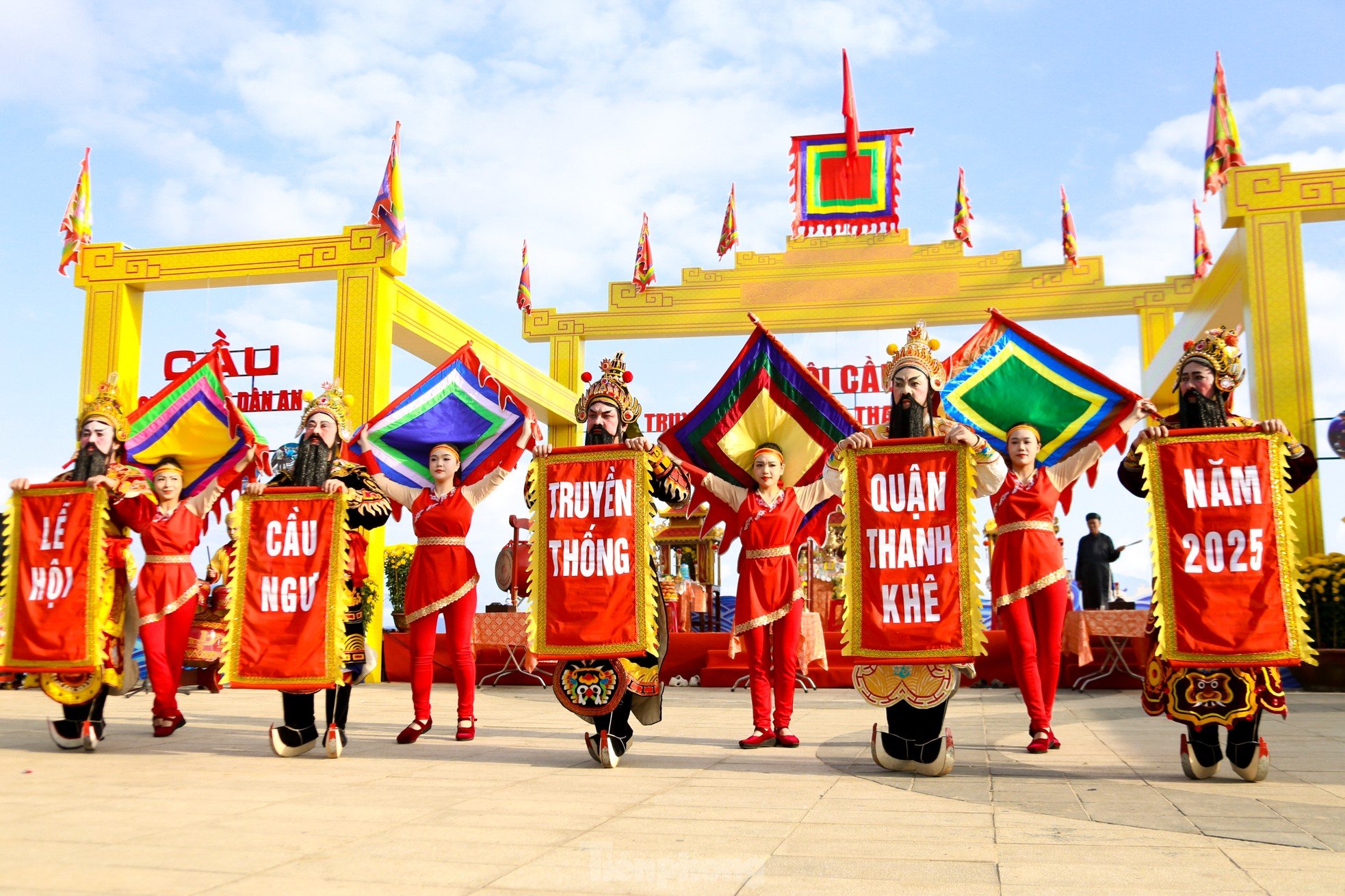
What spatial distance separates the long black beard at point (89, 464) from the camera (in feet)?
18.3

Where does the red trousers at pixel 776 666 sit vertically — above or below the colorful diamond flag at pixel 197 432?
below

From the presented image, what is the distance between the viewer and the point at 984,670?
31.6ft

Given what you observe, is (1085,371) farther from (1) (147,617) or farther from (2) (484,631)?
(2) (484,631)

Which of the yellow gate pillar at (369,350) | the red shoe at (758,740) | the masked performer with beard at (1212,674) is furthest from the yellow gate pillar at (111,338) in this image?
the masked performer with beard at (1212,674)

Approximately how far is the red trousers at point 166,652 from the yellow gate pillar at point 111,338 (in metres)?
6.06

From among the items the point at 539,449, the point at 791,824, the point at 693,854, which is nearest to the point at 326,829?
the point at 693,854

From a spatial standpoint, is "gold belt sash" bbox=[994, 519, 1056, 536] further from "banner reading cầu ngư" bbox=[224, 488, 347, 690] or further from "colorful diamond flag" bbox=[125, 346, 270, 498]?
"colorful diamond flag" bbox=[125, 346, 270, 498]

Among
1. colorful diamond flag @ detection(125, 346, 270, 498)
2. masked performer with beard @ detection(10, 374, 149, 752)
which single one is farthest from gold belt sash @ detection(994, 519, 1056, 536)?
masked performer with beard @ detection(10, 374, 149, 752)

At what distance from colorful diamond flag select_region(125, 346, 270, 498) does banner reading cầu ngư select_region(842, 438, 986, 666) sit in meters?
3.28

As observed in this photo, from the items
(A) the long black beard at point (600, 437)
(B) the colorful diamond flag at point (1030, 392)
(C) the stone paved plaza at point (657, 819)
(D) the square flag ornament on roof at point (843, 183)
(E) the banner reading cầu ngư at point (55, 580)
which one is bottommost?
(C) the stone paved plaza at point (657, 819)

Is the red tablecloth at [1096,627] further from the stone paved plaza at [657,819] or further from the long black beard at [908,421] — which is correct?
the long black beard at [908,421]

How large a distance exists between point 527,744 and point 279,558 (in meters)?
1.56

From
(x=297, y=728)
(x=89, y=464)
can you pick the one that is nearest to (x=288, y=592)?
(x=297, y=728)

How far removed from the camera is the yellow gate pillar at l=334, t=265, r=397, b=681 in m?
10.2
